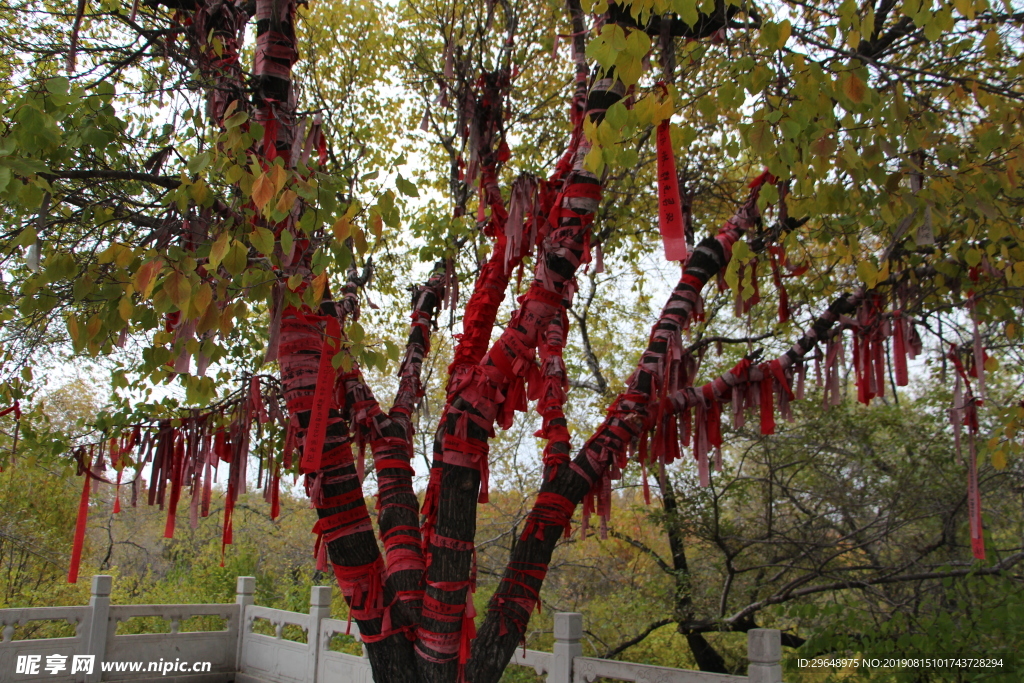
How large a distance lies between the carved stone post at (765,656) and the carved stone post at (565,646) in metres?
1.32

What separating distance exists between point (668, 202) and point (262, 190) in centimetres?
116

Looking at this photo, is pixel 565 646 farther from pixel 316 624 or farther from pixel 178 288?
pixel 178 288

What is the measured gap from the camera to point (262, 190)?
1.77 metres

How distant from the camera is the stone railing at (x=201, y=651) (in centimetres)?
498

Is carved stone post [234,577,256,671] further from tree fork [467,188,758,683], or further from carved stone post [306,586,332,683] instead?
tree fork [467,188,758,683]

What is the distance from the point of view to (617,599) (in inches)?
276

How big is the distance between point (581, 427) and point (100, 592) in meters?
5.21

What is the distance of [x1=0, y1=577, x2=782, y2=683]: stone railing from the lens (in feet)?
16.4

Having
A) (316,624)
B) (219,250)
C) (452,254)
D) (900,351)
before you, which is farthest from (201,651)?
(900,351)

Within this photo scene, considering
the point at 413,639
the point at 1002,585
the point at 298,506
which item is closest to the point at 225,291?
the point at 413,639

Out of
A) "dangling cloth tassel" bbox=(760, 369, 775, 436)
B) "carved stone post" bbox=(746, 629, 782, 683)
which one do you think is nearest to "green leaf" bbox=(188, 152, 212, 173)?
"dangling cloth tassel" bbox=(760, 369, 775, 436)

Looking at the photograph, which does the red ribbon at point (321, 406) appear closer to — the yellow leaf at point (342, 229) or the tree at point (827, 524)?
the yellow leaf at point (342, 229)

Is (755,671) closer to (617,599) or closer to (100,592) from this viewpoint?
(617,599)

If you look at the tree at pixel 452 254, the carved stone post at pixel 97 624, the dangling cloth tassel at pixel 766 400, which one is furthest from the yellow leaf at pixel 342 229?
the carved stone post at pixel 97 624
